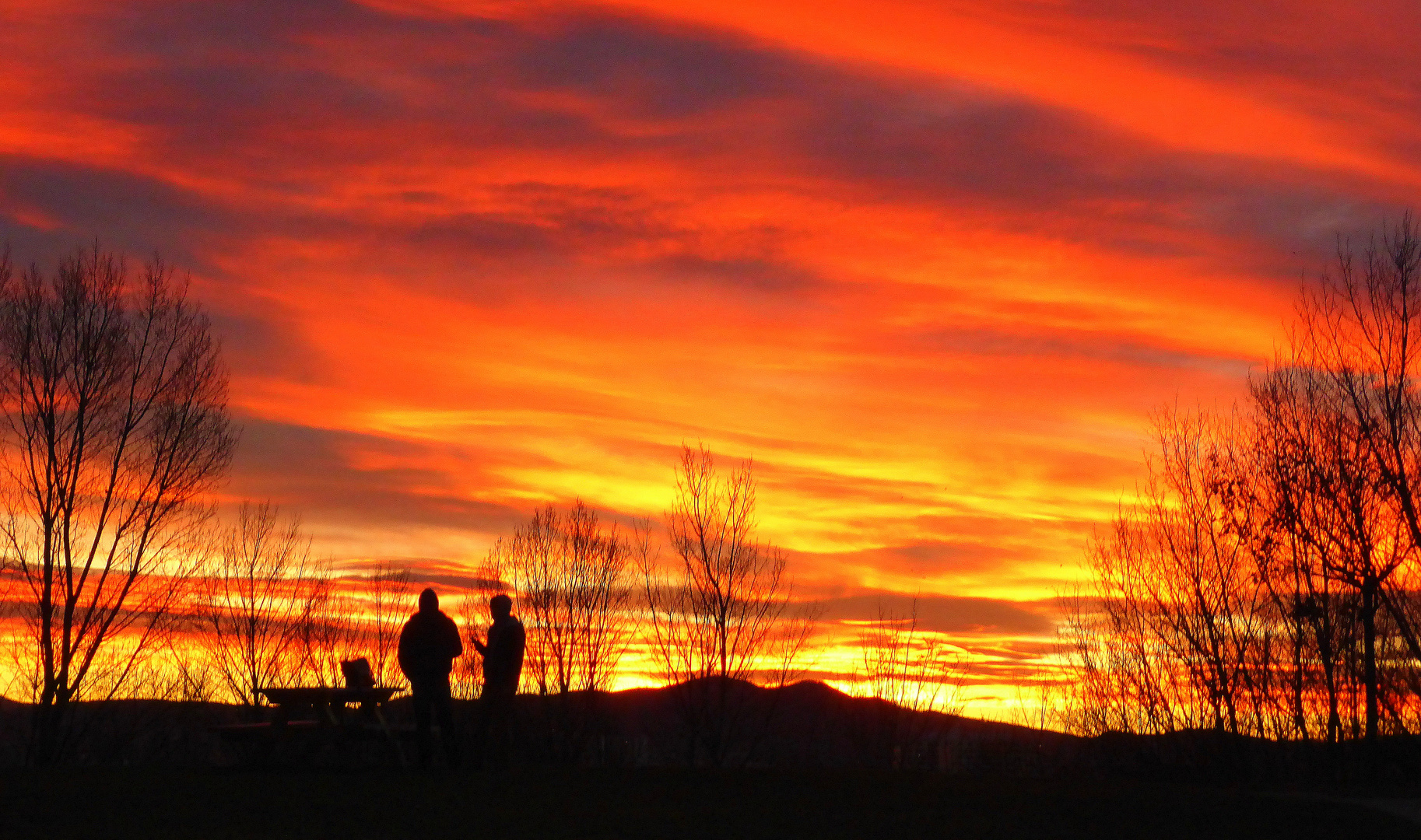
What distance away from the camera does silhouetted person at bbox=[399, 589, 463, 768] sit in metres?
14.0

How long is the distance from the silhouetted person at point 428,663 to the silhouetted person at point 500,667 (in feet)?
1.27

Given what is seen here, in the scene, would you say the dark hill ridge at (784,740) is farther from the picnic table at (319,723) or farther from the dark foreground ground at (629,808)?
the dark foreground ground at (629,808)

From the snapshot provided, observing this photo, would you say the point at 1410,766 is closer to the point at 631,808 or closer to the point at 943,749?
the point at 943,749

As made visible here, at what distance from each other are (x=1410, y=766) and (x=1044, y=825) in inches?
577

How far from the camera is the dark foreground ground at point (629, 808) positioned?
969 centimetres

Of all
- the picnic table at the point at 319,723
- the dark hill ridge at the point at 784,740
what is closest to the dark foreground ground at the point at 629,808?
the picnic table at the point at 319,723

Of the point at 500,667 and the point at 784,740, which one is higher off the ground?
the point at 500,667

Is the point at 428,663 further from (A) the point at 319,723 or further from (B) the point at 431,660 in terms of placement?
(A) the point at 319,723

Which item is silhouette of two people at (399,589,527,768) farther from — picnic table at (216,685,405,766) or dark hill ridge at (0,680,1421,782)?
dark hill ridge at (0,680,1421,782)

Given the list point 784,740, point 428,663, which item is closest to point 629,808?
point 428,663

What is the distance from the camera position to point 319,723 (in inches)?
565

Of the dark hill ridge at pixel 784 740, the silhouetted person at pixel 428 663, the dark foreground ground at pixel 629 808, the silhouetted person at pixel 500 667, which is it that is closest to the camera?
the dark foreground ground at pixel 629 808

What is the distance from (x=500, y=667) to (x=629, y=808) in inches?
166

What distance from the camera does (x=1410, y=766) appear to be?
21812 millimetres
